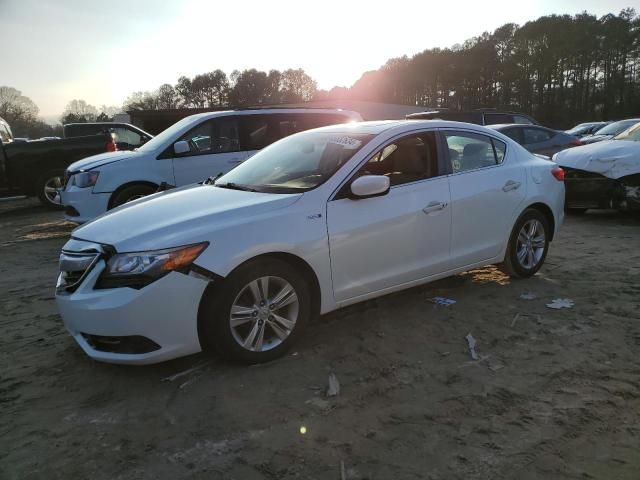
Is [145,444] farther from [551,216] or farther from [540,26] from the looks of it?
[540,26]

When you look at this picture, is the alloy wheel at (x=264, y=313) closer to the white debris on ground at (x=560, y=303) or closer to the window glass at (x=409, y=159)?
the window glass at (x=409, y=159)

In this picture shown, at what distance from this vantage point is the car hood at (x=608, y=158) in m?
7.59

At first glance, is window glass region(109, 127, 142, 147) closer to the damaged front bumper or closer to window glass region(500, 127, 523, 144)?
window glass region(500, 127, 523, 144)

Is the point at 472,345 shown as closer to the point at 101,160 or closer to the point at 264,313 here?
the point at 264,313

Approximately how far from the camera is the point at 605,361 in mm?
3363

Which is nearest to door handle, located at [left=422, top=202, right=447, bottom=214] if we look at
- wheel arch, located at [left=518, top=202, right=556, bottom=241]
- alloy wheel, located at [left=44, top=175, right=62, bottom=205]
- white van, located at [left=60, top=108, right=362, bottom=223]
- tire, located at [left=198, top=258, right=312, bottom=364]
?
tire, located at [left=198, top=258, right=312, bottom=364]

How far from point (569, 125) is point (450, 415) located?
69932 mm

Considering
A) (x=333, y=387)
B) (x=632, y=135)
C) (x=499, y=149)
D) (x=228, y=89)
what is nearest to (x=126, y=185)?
(x=499, y=149)

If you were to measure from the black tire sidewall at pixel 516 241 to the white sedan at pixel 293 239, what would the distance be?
0.05 feet

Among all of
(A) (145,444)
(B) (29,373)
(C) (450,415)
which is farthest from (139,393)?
(C) (450,415)

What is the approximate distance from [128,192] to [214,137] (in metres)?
1.52

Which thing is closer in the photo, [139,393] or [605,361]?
[139,393]

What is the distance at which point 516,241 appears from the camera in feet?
16.2

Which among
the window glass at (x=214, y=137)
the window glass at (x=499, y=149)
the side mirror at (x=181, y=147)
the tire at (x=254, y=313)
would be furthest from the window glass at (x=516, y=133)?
the tire at (x=254, y=313)
